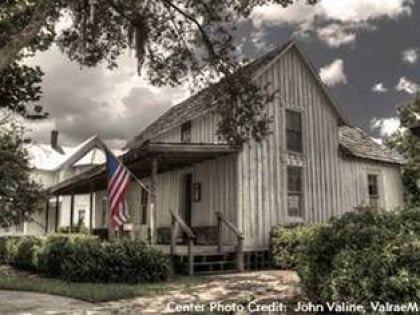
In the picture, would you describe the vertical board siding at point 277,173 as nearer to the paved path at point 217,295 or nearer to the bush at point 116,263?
the bush at point 116,263

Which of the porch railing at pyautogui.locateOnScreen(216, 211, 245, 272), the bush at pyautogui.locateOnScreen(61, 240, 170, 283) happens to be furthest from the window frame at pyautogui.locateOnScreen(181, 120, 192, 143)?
the bush at pyautogui.locateOnScreen(61, 240, 170, 283)

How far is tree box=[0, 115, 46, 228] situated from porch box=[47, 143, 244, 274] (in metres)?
2.04

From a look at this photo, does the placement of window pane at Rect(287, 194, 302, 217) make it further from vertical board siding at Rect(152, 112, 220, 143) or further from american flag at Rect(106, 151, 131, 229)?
american flag at Rect(106, 151, 131, 229)

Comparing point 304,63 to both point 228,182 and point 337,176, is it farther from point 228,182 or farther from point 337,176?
point 228,182

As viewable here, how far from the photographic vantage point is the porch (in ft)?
40.6

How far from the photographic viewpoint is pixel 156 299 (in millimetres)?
8133

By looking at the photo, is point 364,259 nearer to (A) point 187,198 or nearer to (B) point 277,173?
(B) point 277,173


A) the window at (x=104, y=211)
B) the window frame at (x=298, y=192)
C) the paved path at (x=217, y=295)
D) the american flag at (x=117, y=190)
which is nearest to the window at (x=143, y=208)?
the window at (x=104, y=211)

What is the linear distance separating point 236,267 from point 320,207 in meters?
4.59

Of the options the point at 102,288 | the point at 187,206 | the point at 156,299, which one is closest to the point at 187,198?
the point at 187,206

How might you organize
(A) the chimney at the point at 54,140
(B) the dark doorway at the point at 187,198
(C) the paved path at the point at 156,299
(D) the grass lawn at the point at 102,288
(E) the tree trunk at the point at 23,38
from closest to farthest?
(C) the paved path at the point at 156,299 → (E) the tree trunk at the point at 23,38 → (D) the grass lawn at the point at 102,288 → (B) the dark doorway at the point at 187,198 → (A) the chimney at the point at 54,140

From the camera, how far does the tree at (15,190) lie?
52.2ft

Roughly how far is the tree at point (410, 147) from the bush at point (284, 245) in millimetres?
14028

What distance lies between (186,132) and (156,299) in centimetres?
985
